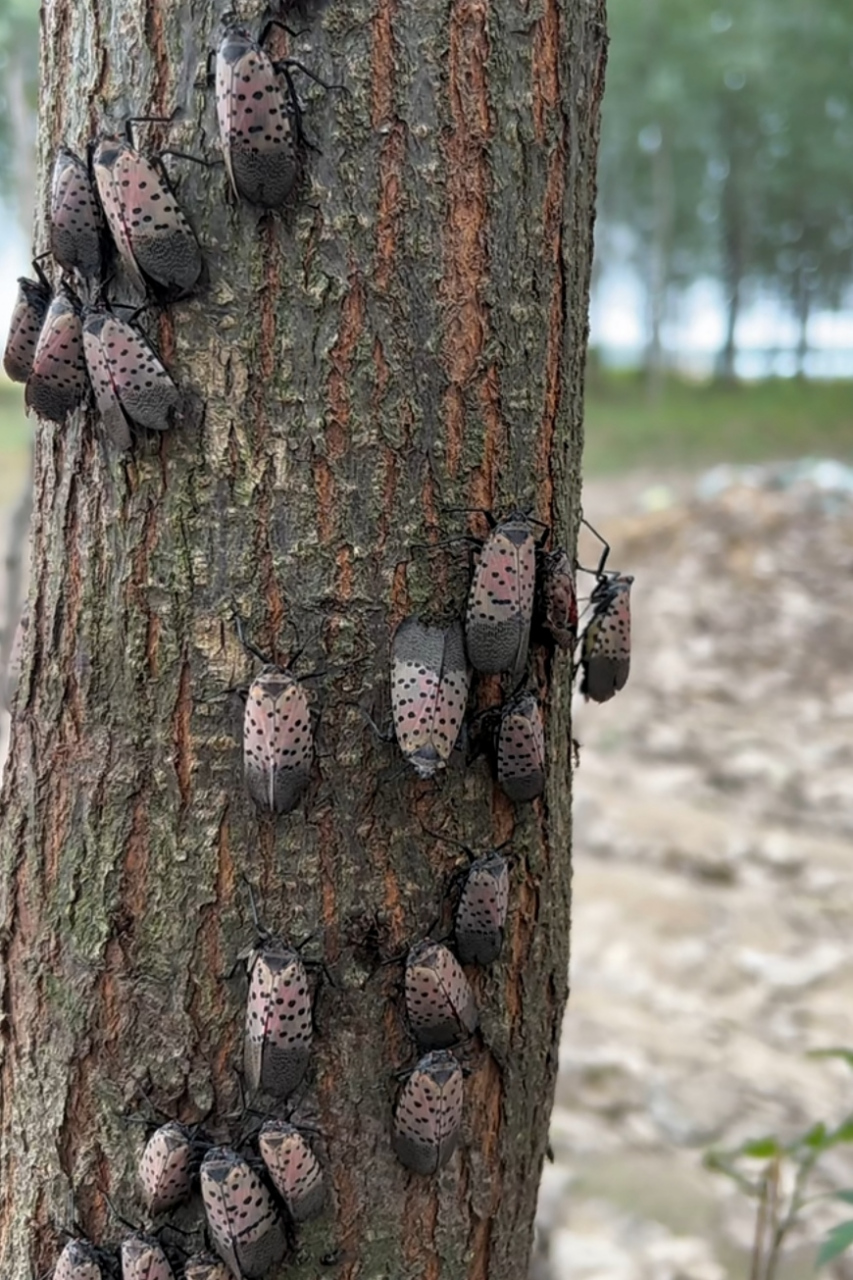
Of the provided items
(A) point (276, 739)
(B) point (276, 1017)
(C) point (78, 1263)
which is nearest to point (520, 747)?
(A) point (276, 739)

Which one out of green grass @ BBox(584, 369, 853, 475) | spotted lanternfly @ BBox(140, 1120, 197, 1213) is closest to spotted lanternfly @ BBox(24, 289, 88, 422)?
spotted lanternfly @ BBox(140, 1120, 197, 1213)

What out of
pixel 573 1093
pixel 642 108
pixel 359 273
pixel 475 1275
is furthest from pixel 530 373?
pixel 642 108

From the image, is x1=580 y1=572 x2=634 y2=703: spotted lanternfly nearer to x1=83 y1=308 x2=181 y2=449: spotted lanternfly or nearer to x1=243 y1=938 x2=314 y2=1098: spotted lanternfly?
x1=243 y1=938 x2=314 y2=1098: spotted lanternfly

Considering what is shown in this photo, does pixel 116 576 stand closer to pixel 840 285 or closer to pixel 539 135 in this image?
pixel 539 135

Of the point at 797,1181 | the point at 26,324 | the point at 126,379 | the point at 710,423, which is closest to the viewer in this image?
the point at 126,379

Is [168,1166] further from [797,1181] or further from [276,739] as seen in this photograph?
[797,1181]
